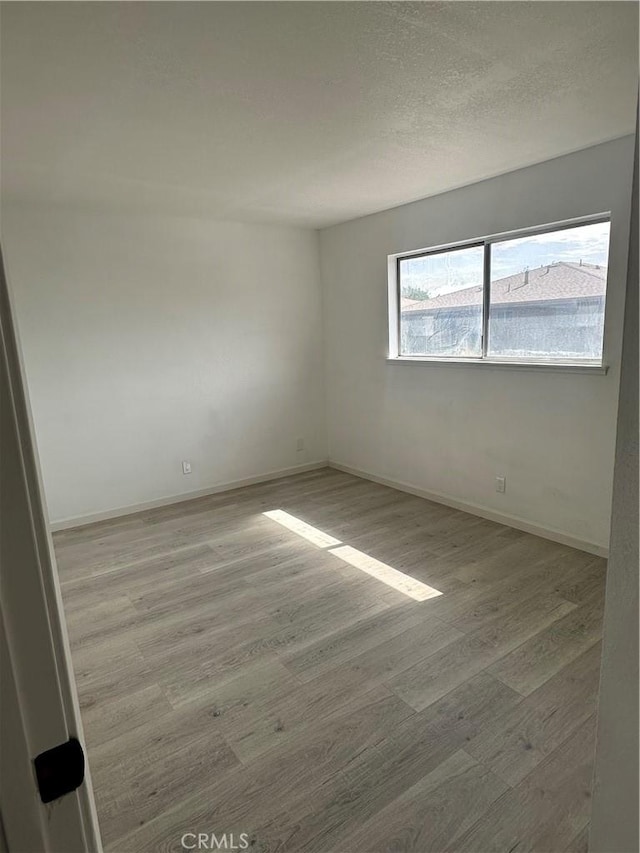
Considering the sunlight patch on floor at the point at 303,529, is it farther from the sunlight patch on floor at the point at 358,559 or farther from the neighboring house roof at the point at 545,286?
the neighboring house roof at the point at 545,286

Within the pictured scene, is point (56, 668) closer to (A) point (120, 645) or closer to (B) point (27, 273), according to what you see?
(A) point (120, 645)

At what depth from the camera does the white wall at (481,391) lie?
3.03 meters

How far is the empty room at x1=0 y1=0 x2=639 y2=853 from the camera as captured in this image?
150cm

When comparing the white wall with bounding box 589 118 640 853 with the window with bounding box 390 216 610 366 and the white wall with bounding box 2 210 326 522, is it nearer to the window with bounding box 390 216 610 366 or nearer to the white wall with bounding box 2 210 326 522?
the window with bounding box 390 216 610 366

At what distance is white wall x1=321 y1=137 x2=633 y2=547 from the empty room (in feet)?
0.08

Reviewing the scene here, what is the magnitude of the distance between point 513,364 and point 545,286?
557 millimetres

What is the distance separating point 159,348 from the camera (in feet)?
14.3

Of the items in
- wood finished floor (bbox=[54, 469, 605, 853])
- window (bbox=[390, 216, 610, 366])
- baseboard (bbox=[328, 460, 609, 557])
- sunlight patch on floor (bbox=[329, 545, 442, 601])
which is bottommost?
wood finished floor (bbox=[54, 469, 605, 853])

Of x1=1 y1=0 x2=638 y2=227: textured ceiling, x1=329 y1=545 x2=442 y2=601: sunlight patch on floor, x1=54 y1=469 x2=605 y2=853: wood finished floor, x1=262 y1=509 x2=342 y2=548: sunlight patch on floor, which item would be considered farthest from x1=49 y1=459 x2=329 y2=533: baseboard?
x1=1 y1=0 x2=638 y2=227: textured ceiling

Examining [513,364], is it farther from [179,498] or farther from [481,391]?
[179,498]

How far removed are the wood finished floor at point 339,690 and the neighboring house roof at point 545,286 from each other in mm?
1703

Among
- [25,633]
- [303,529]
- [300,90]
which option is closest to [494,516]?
[303,529]

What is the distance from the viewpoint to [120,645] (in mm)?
2535
